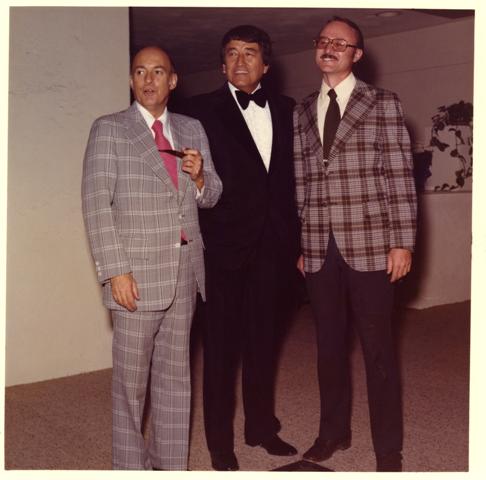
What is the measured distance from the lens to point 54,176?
414cm

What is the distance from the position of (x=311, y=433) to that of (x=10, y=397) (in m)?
1.76

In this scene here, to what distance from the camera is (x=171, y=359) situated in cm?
253

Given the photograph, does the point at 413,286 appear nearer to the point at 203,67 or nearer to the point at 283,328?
the point at 283,328

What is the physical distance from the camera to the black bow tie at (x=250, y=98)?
110 inches

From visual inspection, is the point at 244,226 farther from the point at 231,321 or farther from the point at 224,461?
the point at 224,461

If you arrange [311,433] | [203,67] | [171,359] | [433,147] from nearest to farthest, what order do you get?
[171,359] → [311,433] → [433,147] → [203,67]

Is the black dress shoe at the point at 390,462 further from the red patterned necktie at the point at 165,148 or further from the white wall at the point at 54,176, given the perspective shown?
the white wall at the point at 54,176

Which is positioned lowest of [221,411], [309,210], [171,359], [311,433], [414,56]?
[311,433]

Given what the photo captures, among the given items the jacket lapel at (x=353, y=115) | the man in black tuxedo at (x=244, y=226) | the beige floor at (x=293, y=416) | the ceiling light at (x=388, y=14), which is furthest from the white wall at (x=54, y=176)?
the ceiling light at (x=388, y=14)

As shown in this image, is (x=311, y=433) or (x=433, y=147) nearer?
(x=311, y=433)

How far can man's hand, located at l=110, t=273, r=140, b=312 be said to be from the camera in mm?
2350

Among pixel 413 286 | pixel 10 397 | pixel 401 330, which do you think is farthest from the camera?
pixel 413 286

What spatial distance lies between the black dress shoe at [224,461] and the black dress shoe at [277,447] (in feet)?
0.72

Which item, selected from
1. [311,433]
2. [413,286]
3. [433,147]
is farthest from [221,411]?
[433,147]
